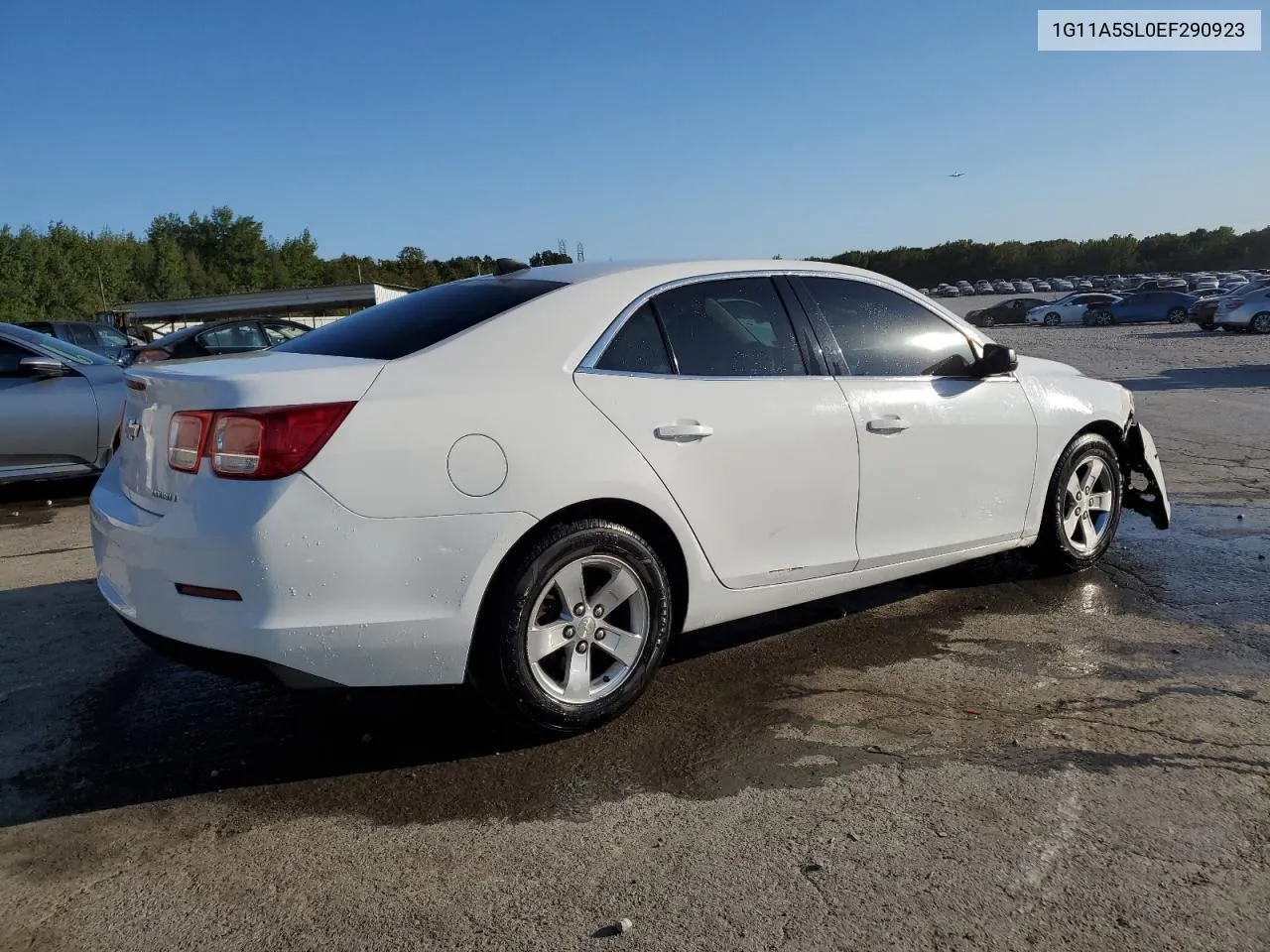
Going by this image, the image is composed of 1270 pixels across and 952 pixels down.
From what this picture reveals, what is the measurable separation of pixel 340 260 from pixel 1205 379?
9883 cm

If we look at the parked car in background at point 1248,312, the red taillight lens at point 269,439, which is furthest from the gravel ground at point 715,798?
the parked car in background at point 1248,312

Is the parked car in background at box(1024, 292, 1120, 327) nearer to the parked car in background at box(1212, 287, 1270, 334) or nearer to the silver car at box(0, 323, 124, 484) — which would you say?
the parked car in background at box(1212, 287, 1270, 334)

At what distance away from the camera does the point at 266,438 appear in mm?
2986

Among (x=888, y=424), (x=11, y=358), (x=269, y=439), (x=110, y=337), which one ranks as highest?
(x=110, y=337)

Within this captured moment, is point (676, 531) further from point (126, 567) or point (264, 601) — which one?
point (126, 567)

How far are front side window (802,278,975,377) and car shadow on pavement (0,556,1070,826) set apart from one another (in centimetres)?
119

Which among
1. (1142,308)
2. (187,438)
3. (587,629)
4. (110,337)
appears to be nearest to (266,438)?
(187,438)

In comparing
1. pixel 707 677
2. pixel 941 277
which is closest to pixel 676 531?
pixel 707 677

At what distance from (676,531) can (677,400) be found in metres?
0.47

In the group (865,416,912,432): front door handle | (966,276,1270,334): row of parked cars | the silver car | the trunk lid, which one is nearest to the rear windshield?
the trunk lid

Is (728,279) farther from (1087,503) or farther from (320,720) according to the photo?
(1087,503)

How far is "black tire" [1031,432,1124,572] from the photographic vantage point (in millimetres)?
5117

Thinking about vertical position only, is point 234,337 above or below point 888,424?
above

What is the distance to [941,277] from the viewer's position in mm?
108438
